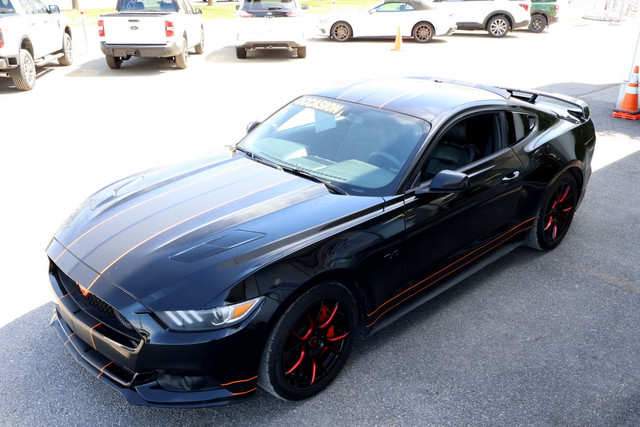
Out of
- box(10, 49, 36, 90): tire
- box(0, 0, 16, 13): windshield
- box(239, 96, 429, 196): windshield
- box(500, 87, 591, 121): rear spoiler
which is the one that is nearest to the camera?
box(239, 96, 429, 196): windshield

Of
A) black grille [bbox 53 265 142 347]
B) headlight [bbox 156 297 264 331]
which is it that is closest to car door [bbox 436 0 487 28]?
black grille [bbox 53 265 142 347]

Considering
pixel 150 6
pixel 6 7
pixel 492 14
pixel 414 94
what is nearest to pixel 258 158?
pixel 414 94

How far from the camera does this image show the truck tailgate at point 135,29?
1260 centimetres

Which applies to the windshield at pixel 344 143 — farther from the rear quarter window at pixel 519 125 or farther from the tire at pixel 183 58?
the tire at pixel 183 58

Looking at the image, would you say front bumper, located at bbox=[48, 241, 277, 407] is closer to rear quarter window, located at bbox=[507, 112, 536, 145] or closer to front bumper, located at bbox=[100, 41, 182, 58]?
rear quarter window, located at bbox=[507, 112, 536, 145]

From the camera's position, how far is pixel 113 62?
44.2 ft

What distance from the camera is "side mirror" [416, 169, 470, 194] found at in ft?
12.5

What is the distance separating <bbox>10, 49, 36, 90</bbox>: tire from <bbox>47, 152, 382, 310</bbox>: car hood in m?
8.15

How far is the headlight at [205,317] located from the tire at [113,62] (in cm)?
1182

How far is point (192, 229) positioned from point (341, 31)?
54.7 feet

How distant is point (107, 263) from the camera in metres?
3.23

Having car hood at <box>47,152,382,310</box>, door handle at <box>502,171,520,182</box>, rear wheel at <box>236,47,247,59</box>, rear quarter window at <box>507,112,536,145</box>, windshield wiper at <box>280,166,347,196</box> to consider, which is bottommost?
rear wheel at <box>236,47,247,59</box>

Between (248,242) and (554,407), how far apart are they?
6.63ft

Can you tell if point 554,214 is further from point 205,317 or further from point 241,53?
point 241,53
